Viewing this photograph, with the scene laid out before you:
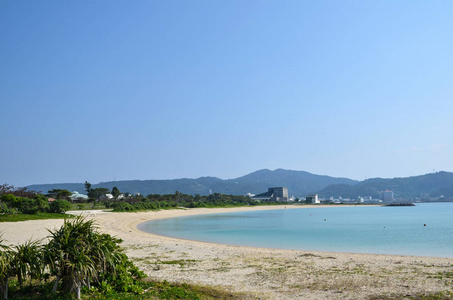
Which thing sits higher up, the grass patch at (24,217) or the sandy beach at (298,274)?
the grass patch at (24,217)

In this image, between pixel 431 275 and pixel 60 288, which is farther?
pixel 431 275

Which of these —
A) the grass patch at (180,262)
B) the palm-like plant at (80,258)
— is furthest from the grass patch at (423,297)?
the grass patch at (180,262)

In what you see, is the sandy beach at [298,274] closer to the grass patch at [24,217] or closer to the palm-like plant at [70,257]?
the palm-like plant at [70,257]

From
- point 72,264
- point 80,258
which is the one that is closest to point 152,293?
point 80,258

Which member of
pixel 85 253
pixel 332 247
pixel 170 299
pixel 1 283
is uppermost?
pixel 85 253

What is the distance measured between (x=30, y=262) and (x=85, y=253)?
128 centimetres

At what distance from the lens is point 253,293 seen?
9.34 metres

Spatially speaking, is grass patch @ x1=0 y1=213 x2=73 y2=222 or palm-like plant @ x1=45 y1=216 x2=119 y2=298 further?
grass patch @ x1=0 y1=213 x2=73 y2=222

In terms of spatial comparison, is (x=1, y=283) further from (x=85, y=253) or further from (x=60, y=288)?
(x=85, y=253)

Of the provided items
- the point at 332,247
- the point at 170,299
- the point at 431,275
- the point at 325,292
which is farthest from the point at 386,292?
the point at 332,247

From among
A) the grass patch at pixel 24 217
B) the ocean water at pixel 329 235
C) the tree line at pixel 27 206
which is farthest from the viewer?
the tree line at pixel 27 206

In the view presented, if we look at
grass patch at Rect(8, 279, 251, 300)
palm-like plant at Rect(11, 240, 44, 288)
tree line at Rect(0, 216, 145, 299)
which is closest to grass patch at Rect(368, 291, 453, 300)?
grass patch at Rect(8, 279, 251, 300)

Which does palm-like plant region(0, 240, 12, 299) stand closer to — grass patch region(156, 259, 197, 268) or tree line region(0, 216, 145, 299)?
tree line region(0, 216, 145, 299)

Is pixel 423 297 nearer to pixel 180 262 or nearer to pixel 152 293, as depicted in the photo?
pixel 152 293
